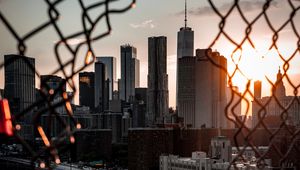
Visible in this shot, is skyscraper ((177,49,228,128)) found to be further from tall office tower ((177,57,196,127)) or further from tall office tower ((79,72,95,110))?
tall office tower ((79,72,95,110))

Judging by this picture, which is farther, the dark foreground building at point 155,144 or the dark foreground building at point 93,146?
the dark foreground building at point 93,146

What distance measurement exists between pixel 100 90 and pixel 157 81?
882 centimetres

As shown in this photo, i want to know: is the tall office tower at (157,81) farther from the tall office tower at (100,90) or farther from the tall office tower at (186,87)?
the tall office tower at (100,90)

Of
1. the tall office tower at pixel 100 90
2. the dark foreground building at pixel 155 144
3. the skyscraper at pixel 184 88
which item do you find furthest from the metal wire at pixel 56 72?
the tall office tower at pixel 100 90

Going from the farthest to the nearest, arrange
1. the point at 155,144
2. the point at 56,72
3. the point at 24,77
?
the point at 155,144
the point at 24,77
the point at 56,72

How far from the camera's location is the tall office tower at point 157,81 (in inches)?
2129

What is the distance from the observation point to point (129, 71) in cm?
7281

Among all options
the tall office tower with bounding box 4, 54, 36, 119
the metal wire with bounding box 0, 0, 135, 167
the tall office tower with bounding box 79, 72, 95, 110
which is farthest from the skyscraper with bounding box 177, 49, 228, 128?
the metal wire with bounding box 0, 0, 135, 167

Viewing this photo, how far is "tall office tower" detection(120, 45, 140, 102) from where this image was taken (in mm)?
68375

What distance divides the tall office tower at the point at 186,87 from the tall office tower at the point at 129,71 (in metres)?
13.5

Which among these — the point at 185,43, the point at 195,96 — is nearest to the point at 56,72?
the point at 195,96

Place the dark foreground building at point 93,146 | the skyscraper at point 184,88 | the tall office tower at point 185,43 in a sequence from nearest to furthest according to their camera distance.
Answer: the dark foreground building at point 93,146, the skyscraper at point 184,88, the tall office tower at point 185,43

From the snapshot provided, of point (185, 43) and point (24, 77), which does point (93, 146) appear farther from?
point (185, 43)

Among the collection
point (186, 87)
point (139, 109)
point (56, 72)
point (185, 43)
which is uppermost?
point (185, 43)
